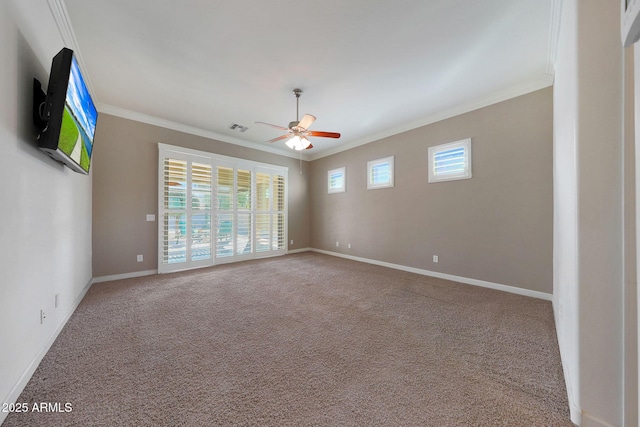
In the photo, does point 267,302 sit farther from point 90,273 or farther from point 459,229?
point 459,229

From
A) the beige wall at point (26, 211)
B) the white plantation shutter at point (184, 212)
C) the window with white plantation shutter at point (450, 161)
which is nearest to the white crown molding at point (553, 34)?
the window with white plantation shutter at point (450, 161)

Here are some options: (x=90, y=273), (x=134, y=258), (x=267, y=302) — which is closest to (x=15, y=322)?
(x=267, y=302)

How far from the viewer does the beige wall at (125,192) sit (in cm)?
362

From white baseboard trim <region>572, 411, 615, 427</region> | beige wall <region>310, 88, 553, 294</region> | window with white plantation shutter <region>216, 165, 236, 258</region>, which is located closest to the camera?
white baseboard trim <region>572, 411, 615, 427</region>

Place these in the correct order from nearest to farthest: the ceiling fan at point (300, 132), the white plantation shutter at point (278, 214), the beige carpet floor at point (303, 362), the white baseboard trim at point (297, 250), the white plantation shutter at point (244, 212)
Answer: the beige carpet floor at point (303, 362), the ceiling fan at point (300, 132), the white plantation shutter at point (244, 212), the white plantation shutter at point (278, 214), the white baseboard trim at point (297, 250)

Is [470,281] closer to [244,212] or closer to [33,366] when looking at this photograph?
[244,212]

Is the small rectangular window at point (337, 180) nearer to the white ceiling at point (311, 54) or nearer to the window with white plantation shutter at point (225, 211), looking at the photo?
the white ceiling at point (311, 54)

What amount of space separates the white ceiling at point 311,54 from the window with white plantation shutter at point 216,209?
114 centimetres

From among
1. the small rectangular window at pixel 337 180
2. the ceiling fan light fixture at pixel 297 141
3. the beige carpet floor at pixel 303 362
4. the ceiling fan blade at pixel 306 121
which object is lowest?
the beige carpet floor at pixel 303 362

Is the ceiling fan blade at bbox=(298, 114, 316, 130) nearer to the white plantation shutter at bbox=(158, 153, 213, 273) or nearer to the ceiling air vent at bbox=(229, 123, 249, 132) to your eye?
the ceiling air vent at bbox=(229, 123, 249, 132)

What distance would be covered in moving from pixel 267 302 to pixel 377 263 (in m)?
2.85

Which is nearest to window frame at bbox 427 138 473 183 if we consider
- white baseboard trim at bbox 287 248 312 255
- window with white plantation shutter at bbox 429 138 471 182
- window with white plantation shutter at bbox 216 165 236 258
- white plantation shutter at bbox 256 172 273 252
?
window with white plantation shutter at bbox 429 138 471 182

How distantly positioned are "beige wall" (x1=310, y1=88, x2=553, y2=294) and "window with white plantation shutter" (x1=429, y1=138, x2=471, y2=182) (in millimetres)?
97

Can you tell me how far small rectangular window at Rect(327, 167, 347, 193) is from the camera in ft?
18.6
